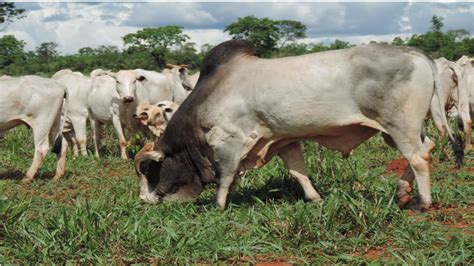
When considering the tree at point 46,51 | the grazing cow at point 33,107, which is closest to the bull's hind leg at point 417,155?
the grazing cow at point 33,107

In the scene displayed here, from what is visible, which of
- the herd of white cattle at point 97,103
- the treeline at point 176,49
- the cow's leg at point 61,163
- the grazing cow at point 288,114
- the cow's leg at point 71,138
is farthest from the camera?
the treeline at point 176,49

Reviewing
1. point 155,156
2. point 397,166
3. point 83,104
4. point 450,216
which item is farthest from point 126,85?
point 450,216

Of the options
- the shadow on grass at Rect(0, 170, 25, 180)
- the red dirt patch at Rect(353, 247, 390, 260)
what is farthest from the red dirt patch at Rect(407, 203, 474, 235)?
the shadow on grass at Rect(0, 170, 25, 180)

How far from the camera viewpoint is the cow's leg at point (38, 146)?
9320 millimetres

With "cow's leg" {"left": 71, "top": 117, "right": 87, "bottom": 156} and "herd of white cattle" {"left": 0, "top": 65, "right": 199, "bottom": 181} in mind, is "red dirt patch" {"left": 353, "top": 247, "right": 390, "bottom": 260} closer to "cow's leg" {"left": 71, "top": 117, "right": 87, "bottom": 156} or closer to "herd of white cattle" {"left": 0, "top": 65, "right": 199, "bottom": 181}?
"herd of white cattle" {"left": 0, "top": 65, "right": 199, "bottom": 181}

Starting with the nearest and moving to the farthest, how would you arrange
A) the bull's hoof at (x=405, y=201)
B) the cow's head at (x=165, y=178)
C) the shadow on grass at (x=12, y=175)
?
1. the bull's hoof at (x=405, y=201)
2. the cow's head at (x=165, y=178)
3. the shadow on grass at (x=12, y=175)

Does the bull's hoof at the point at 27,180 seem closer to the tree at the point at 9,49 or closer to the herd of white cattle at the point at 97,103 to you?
the herd of white cattle at the point at 97,103

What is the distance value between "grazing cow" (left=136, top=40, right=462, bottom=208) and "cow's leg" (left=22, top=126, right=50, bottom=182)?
2.68 metres

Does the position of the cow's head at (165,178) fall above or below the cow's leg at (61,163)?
above

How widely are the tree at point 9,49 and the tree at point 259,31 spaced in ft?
49.3

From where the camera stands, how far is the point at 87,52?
67.4 metres

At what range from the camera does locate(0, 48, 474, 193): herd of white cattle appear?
9.34m

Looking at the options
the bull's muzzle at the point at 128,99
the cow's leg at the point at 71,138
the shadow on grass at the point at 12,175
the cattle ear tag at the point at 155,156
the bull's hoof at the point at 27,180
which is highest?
the cattle ear tag at the point at 155,156

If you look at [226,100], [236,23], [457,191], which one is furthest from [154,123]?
[236,23]
